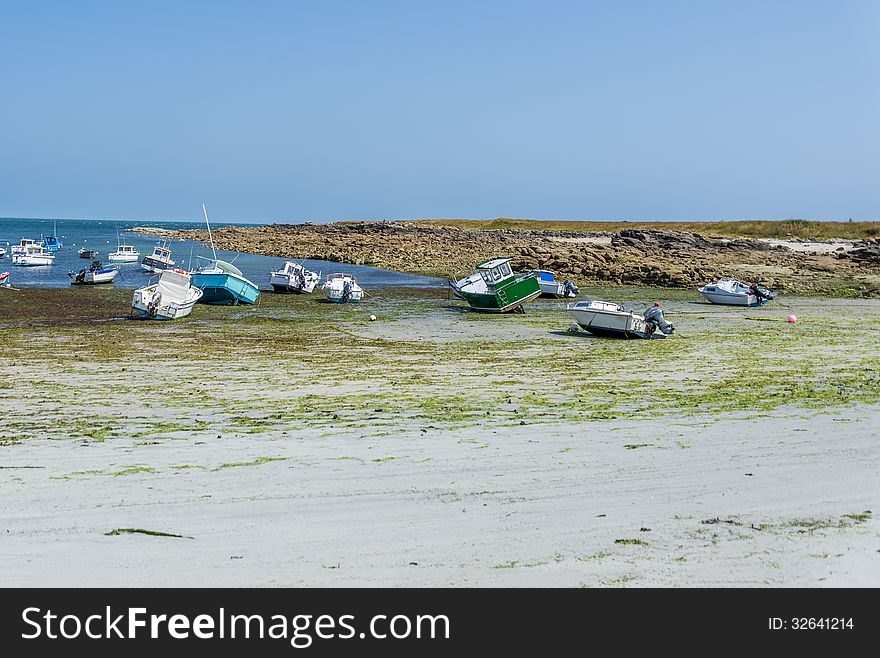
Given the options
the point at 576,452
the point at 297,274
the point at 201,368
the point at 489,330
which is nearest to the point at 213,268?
the point at 297,274

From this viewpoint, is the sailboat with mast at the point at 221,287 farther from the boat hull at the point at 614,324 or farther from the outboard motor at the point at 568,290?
the boat hull at the point at 614,324

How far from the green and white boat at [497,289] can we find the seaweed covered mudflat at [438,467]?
42.3ft

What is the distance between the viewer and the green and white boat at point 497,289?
35250 millimetres

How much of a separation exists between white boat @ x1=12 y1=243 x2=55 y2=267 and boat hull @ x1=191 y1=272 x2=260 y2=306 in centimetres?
3116

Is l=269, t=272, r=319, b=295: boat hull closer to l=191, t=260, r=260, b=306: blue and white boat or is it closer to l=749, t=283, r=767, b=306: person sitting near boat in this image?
l=191, t=260, r=260, b=306: blue and white boat

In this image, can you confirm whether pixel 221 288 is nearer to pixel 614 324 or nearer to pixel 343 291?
pixel 343 291

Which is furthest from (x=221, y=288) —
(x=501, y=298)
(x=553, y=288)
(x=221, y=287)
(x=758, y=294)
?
(x=758, y=294)

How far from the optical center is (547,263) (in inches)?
2279

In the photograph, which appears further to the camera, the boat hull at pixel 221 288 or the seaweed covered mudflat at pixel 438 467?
the boat hull at pixel 221 288

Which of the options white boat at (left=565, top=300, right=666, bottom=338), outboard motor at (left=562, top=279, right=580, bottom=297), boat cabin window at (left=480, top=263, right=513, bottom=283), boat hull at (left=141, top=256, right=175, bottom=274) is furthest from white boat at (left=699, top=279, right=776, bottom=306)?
boat hull at (left=141, top=256, right=175, bottom=274)

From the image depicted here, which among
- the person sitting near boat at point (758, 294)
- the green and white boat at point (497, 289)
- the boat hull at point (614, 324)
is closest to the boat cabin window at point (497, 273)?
the green and white boat at point (497, 289)
